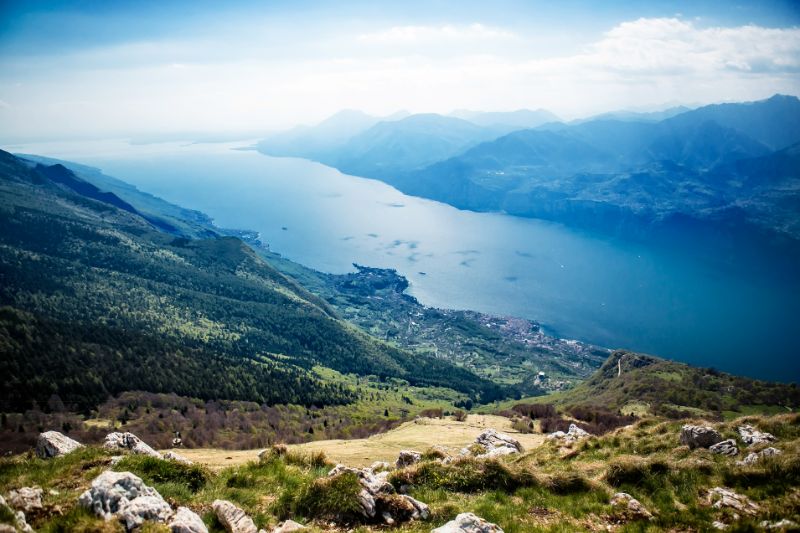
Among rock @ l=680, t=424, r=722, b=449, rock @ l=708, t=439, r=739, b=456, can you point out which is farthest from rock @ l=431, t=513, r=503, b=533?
rock @ l=680, t=424, r=722, b=449

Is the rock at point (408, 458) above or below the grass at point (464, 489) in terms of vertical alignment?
below

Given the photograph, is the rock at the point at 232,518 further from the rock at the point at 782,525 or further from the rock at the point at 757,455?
the rock at the point at 757,455

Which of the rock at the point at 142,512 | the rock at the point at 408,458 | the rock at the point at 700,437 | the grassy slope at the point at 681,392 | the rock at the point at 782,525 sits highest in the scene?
the rock at the point at 782,525

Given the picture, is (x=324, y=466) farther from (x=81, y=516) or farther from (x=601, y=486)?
(x=601, y=486)

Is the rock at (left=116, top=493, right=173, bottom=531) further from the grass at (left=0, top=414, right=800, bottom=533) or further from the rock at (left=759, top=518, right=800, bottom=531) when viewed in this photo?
the rock at (left=759, top=518, right=800, bottom=531)

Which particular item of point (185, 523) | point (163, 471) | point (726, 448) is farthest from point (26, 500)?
point (726, 448)

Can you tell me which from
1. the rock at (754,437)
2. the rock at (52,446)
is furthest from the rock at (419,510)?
the rock at (754,437)

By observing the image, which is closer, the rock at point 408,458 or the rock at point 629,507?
the rock at point 629,507

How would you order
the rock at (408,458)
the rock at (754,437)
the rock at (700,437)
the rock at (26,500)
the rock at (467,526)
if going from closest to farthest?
the rock at (467,526), the rock at (26,500), the rock at (754,437), the rock at (700,437), the rock at (408,458)
